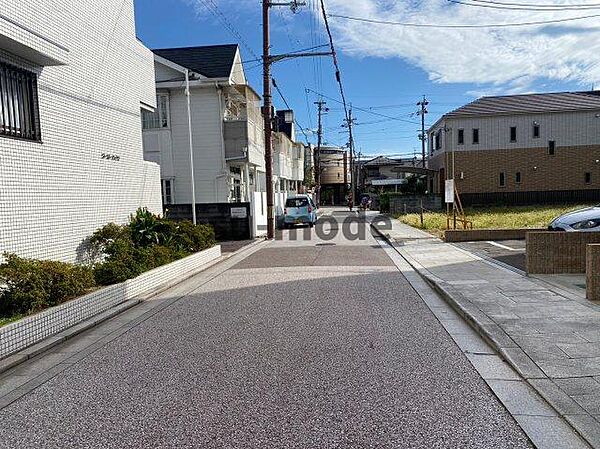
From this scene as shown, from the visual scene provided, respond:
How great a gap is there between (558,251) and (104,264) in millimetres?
8341

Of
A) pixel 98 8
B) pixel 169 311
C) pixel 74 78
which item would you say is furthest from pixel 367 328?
pixel 98 8

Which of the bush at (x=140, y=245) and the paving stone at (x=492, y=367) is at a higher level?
the bush at (x=140, y=245)

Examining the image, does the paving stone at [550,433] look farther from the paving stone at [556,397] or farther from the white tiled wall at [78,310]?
the white tiled wall at [78,310]

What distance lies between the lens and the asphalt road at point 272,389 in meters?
3.54

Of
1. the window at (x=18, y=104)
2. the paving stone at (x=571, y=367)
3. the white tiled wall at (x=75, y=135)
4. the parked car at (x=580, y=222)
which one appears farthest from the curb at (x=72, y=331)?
the parked car at (x=580, y=222)

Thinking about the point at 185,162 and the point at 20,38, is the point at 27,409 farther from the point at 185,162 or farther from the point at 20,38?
the point at 185,162

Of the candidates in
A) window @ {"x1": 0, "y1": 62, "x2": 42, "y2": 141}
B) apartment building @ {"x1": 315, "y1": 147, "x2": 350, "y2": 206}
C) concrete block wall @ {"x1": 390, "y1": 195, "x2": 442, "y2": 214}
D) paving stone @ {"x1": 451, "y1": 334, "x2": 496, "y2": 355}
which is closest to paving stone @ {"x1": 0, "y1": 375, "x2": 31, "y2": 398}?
window @ {"x1": 0, "y1": 62, "x2": 42, "y2": 141}

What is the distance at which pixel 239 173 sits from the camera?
24359 mm

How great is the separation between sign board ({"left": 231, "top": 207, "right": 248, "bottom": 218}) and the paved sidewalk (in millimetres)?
10480

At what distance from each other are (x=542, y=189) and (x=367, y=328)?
32502mm

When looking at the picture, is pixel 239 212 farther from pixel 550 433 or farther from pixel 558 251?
pixel 550 433

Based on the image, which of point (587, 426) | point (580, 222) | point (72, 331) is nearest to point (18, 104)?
point (72, 331)

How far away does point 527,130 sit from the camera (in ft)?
113

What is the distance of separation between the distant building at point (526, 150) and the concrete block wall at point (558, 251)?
25469 mm
